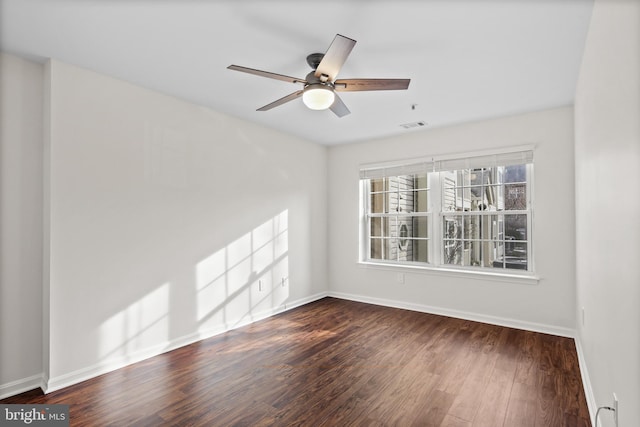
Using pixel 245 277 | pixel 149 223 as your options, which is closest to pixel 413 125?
pixel 245 277

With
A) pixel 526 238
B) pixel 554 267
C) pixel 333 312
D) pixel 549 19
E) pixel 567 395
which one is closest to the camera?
pixel 549 19

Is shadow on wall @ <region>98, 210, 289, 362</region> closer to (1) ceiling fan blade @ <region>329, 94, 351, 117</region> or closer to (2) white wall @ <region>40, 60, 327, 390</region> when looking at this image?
(2) white wall @ <region>40, 60, 327, 390</region>

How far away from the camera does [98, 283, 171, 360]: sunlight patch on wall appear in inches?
116

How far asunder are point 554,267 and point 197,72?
426cm

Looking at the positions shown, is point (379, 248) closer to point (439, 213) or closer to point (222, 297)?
point (439, 213)

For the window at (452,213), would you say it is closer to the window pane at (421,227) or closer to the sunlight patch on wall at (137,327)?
the window pane at (421,227)

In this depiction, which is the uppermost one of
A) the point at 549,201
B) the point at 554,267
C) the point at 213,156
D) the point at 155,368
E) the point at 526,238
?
the point at 213,156

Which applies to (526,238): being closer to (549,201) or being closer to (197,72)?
(549,201)

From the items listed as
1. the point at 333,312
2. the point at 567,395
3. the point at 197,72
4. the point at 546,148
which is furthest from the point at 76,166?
the point at 546,148

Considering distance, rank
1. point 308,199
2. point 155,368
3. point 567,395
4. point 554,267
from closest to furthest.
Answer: point 567,395
point 155,368
point 554,267
point 308,199

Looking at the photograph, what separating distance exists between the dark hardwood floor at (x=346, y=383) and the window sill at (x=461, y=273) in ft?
1.96

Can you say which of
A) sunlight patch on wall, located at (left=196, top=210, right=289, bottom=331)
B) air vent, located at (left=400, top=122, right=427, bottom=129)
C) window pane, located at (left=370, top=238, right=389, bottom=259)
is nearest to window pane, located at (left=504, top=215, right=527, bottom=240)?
air vent, located at (left=400, top=122, right=427, bottom=129)

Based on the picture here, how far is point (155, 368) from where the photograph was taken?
2984 millimetres

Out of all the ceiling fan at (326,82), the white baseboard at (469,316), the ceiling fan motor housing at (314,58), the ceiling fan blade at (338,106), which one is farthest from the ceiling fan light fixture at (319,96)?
the white baseboard at (469,316)
